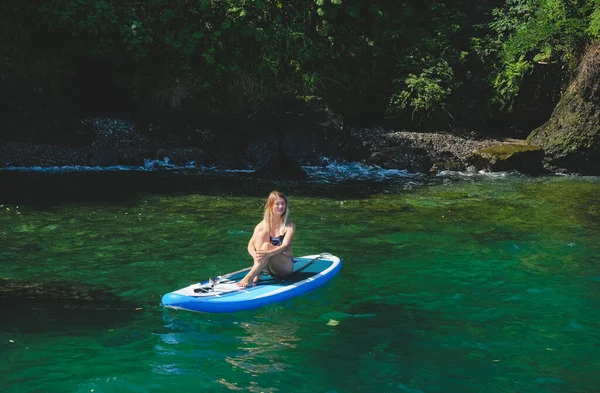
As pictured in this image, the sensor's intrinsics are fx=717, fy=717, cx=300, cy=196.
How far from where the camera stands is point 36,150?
16844 millimetres

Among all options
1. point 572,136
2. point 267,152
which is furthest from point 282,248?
point 572,136

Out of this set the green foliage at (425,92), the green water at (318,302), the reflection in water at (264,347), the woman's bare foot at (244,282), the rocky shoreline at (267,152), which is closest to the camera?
the green water at (318,302)

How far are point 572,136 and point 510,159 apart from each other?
1.93 m

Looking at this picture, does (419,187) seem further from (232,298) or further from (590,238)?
(232,298)

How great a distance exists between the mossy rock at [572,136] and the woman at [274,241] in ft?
36.2

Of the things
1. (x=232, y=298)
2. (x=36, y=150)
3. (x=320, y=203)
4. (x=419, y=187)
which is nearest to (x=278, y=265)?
(x=232, y=298)

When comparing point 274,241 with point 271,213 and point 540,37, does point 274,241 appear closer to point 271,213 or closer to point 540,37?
point 271,213

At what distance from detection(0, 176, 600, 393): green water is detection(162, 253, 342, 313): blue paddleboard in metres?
0.12

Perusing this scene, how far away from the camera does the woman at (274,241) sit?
820cm

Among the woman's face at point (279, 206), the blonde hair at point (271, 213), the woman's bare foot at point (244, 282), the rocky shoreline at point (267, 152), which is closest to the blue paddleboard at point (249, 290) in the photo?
the woman's bare foot at point (244, 282)

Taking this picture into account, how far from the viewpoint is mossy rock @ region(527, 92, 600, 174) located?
17391mm

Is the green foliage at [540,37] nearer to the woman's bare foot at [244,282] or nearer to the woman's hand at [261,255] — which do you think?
the woman's hand at [261,255]

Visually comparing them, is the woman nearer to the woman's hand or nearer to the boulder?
the woman's hand

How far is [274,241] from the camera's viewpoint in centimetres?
834
